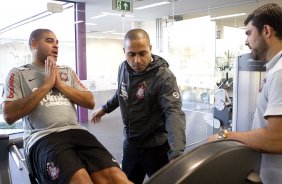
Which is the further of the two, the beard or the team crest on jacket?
the team crest on jacket

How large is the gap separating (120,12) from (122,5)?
37 cm

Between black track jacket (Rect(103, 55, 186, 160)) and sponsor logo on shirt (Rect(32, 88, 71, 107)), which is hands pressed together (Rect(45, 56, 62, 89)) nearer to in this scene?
sponsor logo on shirt (Rect(32, 88, 71, 107))

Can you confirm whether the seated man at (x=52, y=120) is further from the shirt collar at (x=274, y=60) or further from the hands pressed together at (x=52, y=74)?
the shirt collar at (x=274, y=60)

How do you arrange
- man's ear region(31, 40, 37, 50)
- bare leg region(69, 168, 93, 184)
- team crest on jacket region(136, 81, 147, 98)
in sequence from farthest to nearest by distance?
man's ear region(31, 40, 37, 50), team crest on jacket region(136, 81, 147, 98), bare leg region(69, 168, 93, 184)

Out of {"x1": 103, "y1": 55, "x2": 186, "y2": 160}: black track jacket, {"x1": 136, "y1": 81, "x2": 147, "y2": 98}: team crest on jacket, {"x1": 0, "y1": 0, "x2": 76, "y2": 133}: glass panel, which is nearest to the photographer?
{"x1": 103, "y1": 55, "x2": 186, "y2": 160}: black track jacket

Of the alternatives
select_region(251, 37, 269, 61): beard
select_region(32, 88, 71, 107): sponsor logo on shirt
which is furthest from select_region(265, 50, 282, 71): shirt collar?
select_region(32, 88, 71, 107): sponsor logo on shirt

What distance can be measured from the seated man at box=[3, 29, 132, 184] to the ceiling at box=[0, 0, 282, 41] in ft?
9.27

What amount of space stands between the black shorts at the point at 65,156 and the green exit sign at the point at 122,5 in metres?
2.95

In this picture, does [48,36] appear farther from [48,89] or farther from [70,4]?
[70,4]

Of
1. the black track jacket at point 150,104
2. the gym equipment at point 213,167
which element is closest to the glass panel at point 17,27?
the black track jacket at point 150,104

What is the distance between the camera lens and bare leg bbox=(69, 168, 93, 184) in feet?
4.02

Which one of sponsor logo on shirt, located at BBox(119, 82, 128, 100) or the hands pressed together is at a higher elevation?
the hands pressed together

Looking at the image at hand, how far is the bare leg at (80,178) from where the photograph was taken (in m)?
1.23

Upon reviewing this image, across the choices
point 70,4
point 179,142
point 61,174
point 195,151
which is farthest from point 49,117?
point 70,4
